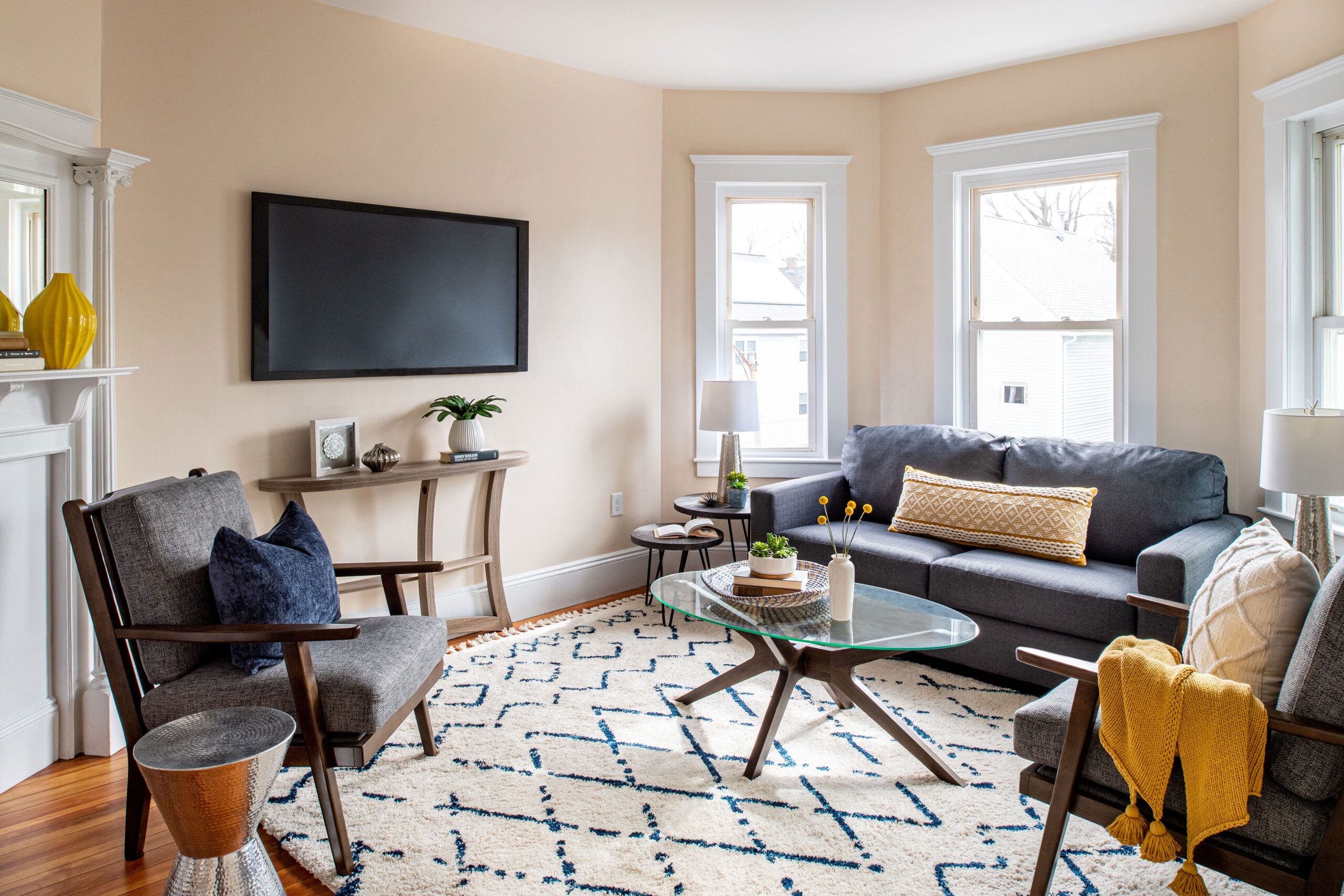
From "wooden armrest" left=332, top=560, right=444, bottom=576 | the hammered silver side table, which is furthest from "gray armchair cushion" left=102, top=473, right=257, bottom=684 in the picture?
"wooden armrest" left=332, top=560, right=444, bottom=576

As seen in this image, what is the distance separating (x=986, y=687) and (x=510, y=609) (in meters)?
2.12

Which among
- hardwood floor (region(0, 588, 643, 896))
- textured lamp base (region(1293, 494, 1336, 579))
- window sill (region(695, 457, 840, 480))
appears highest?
window sill (region(695, 457, 840, 480))

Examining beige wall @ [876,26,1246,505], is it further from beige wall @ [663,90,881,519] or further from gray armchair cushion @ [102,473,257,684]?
gray armchair cushion @ [102,473,257,684]

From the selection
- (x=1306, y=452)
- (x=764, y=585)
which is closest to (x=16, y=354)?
(x=764, y=585)

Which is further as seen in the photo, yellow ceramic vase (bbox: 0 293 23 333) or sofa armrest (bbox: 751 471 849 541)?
sofa armrest (bbox: 751 471 849 541)

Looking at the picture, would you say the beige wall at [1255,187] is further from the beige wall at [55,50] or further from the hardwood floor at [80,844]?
the beige wall at [55,50]

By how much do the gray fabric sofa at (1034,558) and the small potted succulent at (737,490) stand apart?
299mm

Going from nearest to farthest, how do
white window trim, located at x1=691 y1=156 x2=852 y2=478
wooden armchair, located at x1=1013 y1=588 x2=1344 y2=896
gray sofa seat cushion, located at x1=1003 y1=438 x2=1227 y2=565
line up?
wooden armchair, located at x1=1013 y1=588 x2=1344 y2=896, gray sofa seat cushion, located at x1=1003 y1=438 x2=1227 y2=565, white window trim, located at x1=691 y1=156 x2=852 y2=478

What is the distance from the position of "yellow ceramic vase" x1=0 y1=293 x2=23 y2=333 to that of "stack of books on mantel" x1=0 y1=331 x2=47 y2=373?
0.02 meters

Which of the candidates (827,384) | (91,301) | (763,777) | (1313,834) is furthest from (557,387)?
(1313,834)

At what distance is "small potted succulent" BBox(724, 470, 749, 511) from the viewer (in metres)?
4.32

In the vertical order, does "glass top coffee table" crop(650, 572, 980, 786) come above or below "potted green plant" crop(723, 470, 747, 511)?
below

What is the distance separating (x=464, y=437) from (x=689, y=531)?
113 cm

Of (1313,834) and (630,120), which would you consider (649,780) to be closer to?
(1313,834)
